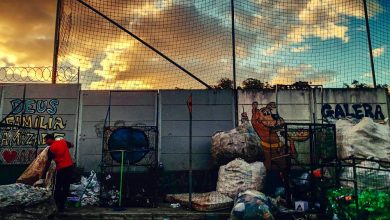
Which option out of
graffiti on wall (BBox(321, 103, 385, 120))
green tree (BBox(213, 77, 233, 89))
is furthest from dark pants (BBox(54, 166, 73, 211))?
graffiti on wall (BBox(321, 103, 385, 120))

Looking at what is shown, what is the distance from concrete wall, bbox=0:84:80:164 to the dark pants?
2.66 m

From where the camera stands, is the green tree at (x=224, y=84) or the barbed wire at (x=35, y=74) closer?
the barbed wire at (x=35, y=74)

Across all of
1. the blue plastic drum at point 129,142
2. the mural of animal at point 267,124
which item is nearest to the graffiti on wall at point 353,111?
the mural of animal at point 267,124

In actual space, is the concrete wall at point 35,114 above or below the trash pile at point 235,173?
above

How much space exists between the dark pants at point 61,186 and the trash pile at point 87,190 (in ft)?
2.96

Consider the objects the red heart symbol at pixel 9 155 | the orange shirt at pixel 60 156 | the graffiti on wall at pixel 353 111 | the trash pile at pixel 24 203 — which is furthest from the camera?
the graffiti on wall at pixel 353 111

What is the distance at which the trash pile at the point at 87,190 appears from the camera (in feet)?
26.2

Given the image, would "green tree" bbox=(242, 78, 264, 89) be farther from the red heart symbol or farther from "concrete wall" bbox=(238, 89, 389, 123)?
the red heart symbol

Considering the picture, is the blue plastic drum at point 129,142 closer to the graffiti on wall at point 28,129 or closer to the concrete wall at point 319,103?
the graffiti on wall at point 28,129

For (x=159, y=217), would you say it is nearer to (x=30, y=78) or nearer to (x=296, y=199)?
(x=296, y=199)

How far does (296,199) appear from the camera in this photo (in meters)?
7.04

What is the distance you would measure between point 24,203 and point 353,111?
8527 mm

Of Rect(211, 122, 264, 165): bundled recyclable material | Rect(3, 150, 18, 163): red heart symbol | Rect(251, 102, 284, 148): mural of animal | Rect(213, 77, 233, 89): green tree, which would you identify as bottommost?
Rect(3, 150, 18, 163): red heart symbol

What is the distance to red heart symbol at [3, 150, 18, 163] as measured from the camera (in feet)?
31.2
